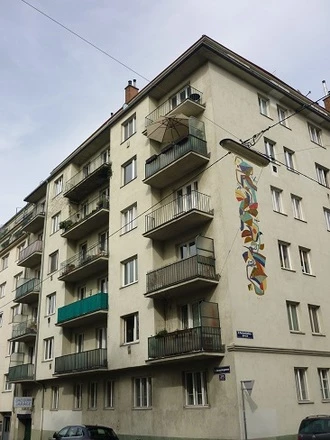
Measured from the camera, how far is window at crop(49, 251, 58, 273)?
31.2m

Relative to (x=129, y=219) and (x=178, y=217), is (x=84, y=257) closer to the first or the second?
(x=129, y=219)

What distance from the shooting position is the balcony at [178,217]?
1969cm

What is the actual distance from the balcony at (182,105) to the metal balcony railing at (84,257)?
7.80m

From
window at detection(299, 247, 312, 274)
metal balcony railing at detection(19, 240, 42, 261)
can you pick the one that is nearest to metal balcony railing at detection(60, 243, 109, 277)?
metal balcony railing at detection(19, 240, 42, 261)

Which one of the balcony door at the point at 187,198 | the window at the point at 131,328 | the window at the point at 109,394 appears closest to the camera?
the balcony door at the point at 187,198

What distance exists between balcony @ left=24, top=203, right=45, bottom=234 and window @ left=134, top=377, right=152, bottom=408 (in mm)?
17270

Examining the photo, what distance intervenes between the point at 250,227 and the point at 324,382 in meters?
8.02

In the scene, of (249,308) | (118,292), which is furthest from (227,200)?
(118,292)

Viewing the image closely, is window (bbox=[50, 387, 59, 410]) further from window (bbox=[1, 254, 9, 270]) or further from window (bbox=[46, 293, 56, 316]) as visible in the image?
window (bbox=[1, 254, 9, 270])

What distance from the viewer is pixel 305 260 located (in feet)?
74.9

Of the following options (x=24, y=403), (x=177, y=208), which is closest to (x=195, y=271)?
(x=177, y=208)

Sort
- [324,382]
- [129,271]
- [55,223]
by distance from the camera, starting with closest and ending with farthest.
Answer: [324,382] < [129,271] < [55,223]

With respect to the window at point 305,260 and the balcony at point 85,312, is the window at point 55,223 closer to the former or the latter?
the balcony at point 85,312

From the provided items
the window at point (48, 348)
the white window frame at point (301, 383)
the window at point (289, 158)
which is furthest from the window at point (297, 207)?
the window at point (48, 348)
